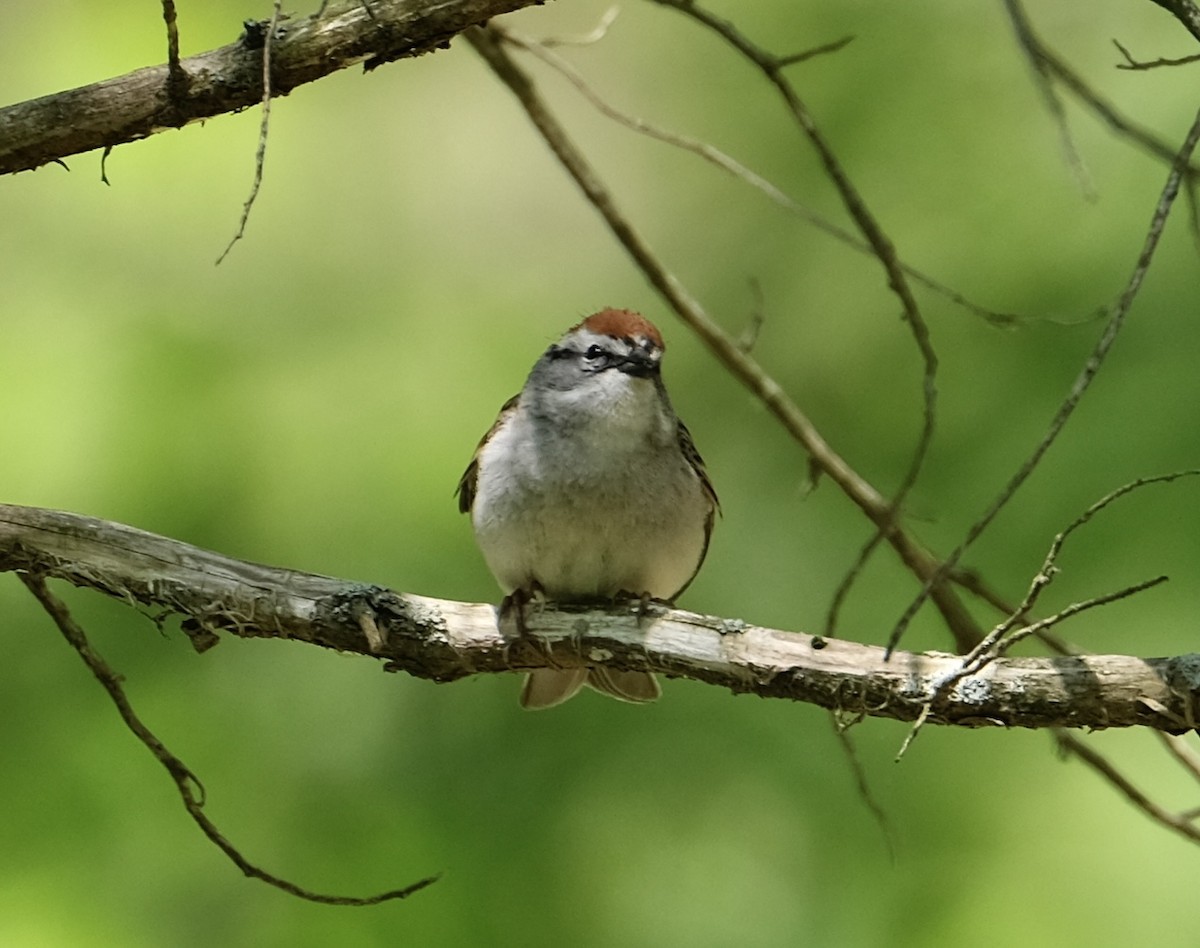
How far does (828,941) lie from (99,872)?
2.19 m

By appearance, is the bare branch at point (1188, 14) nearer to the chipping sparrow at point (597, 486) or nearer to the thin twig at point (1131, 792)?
the chipping sparrow at point (597, 486)

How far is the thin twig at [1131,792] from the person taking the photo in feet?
8.93

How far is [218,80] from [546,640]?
3.79ft

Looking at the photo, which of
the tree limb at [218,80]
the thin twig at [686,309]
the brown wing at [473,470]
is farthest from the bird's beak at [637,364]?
the tree limb at [218,80]

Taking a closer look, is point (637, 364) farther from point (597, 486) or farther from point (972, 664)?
point (972, 664)

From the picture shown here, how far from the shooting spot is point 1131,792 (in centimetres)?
280

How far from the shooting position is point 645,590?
296 cm

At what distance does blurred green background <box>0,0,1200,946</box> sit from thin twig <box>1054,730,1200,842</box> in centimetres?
78

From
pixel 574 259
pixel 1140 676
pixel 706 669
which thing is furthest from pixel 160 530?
pixel 1140 676

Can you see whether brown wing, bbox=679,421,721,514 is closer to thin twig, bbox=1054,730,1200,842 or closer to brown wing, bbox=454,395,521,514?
brown wing, bbox=454,395,521,514

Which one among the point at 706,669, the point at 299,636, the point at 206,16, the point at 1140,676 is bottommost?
the point at 299,636

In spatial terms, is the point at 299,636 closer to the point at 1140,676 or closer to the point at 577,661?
the point at 577,661

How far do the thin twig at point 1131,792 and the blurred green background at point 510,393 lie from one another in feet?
2.54

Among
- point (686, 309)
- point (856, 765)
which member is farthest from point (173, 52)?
point (856, 765)
